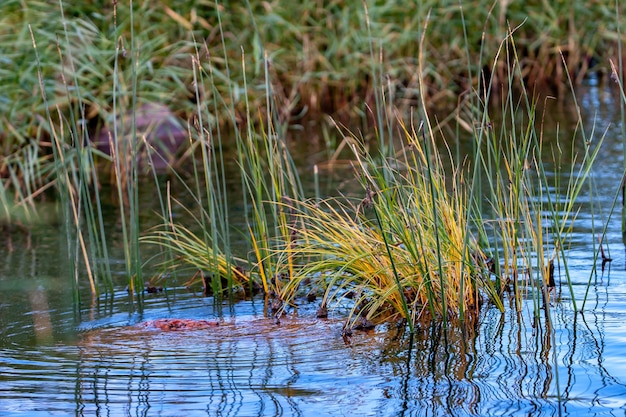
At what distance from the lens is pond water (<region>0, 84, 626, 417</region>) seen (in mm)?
2730

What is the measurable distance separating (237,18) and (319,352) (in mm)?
5721

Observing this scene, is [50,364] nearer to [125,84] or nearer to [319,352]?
Answer: [319,352]

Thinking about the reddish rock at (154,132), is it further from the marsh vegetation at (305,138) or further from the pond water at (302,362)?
the pond water at (302,362)

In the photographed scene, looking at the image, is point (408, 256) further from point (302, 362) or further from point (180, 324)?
point (180, 324)

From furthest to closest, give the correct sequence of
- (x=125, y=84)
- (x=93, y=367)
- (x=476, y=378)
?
(x=125, y=84), (x=93, y=367), (x=476, y=378)

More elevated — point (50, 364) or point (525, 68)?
point (525, 68)

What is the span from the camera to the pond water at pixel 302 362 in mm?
2730

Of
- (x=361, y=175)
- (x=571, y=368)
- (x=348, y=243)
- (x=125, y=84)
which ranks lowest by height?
(x=571, y=368)

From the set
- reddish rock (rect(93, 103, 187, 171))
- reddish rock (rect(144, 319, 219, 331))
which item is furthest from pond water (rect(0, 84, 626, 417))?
reddish rock (rect(93, 103, 187, 171))

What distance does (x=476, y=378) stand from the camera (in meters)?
2.87

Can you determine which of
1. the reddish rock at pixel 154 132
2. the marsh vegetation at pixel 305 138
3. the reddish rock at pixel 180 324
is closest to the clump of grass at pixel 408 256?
the marsh vegetation at pixel 305 138

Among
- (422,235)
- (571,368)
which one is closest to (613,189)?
(422,235)

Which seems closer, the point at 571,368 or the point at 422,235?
the point at 571,368

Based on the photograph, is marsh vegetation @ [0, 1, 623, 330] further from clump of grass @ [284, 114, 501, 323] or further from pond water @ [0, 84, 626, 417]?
pond water @ [0, 84, 626, 417]
